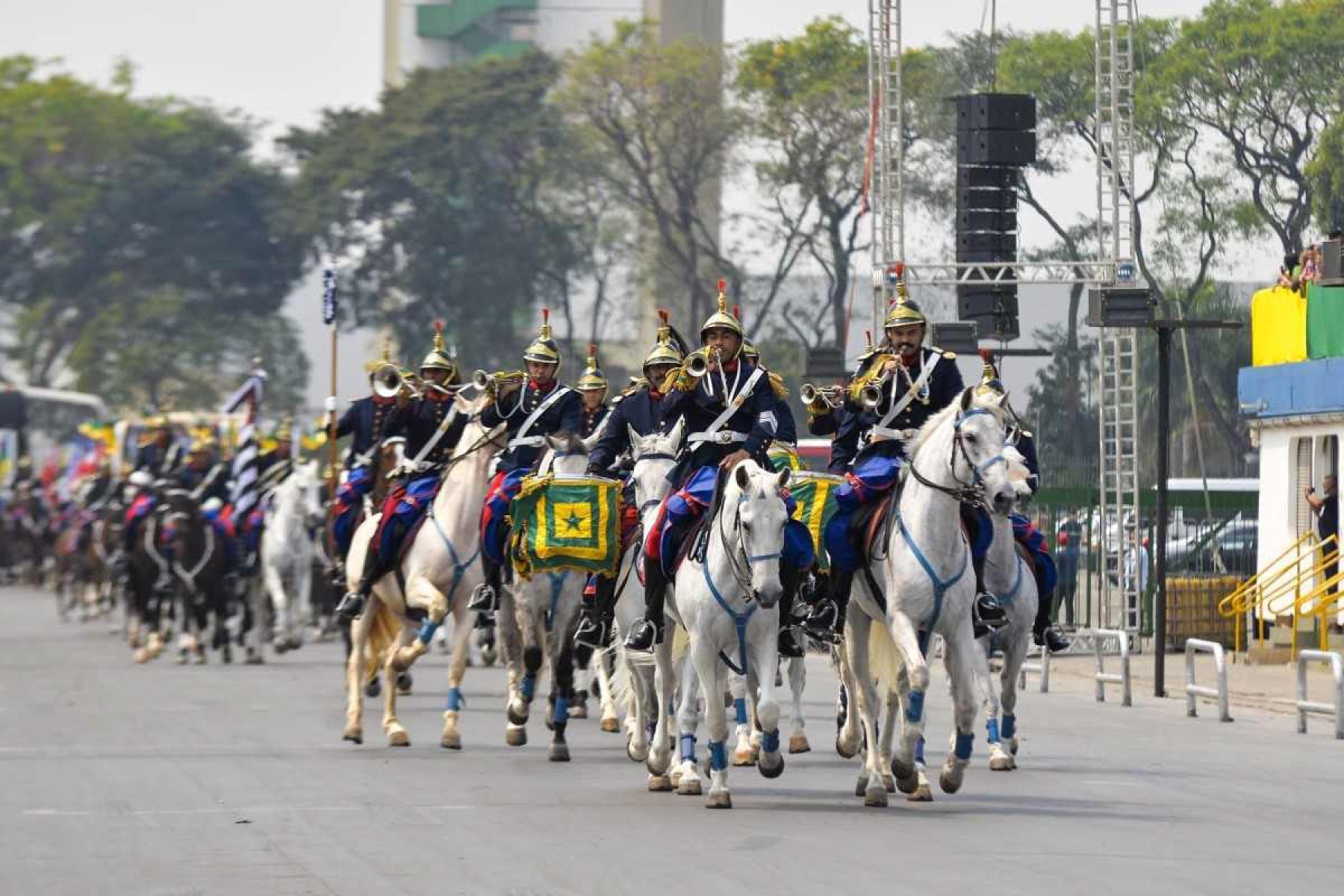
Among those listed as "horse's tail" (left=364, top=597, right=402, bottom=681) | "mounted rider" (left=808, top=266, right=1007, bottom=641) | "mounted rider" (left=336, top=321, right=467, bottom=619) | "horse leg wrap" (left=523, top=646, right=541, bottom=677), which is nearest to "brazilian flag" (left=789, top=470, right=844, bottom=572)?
Answer: "mounted rider" (left=808, top=266, right=1007, bottom=641)

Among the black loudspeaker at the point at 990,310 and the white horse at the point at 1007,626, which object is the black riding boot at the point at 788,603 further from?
the black loudspeaker at the point at 990,310

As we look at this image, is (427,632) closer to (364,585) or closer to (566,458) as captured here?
(364,585)

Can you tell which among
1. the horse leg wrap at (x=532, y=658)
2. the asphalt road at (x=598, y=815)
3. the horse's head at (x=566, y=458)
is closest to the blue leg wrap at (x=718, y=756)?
the asphalt road at (x=598, y=815)

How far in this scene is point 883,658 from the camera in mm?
16656

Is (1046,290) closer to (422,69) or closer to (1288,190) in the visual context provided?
(1288,190)

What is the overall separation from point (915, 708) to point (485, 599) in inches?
195

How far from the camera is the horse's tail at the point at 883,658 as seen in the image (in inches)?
646

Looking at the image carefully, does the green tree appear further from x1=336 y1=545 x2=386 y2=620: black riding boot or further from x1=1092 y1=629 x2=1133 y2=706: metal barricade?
x1=336 y1=545 x2=386 y2=620: black riding boot

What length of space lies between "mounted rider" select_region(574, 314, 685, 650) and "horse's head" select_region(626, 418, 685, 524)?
1.50ft

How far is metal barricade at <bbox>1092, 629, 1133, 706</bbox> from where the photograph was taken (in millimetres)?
26297

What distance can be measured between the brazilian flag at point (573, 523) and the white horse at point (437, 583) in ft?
5.36

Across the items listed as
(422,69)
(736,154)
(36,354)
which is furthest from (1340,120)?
(36,354)

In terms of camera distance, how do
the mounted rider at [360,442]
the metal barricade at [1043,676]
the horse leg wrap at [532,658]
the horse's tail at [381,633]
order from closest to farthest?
the horse leg wrap at [532,658] → the horse's tail at [381,633] → the mounted rider at [360,442] → the metal barricade at [1043,676]

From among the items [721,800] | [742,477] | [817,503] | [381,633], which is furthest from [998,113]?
[721,800]
